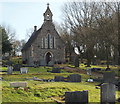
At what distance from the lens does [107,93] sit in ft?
38.5

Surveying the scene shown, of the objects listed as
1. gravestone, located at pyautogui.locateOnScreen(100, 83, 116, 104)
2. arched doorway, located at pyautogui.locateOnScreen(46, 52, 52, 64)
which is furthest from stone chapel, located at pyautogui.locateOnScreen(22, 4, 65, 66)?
gravestone, located at pyautogui.locateOnScreen(100, 83, 116, 104)

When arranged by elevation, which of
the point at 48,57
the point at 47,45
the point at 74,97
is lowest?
the point at 74,97

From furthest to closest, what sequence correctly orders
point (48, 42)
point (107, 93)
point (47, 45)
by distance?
point (48, 42) → point (47, 45) → point (107, 93)

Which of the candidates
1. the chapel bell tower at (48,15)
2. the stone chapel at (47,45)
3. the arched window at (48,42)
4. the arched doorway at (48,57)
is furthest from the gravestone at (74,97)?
the chapel bell tower at (48,15)

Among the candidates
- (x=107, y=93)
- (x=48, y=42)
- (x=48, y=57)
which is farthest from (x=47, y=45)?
(x=107, y=93)

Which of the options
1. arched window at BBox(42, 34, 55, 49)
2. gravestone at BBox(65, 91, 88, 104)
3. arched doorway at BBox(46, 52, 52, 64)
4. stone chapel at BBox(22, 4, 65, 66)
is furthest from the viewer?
arched doorway at BBox(46, 52, 52, 64)

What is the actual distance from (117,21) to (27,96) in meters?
21.9

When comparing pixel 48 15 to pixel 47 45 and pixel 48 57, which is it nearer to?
pixel 47 45

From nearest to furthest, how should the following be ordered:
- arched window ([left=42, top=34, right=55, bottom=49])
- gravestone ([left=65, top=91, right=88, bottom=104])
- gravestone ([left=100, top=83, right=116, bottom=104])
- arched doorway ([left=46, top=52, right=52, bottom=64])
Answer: gravestone ([left=65, top=91, right=88, bottom=104]), gravestone ([left=100, top=83, right=116, bottom=104]), arched window ([left=42, top=34, right=55, bottom=49]), arched doorway ([left=46, top=52, right=52, bottom=64])

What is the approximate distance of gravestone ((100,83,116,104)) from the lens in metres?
11.7

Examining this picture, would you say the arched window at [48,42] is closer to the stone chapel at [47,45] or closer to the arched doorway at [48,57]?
the stone chapel at [47,45]

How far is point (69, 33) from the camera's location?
56844 millimetres

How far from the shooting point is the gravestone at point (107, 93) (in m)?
11.7

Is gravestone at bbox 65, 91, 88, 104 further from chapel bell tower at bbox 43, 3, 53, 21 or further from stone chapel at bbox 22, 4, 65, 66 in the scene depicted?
chapel bell tower at bbox 43, 3, 53, 21
